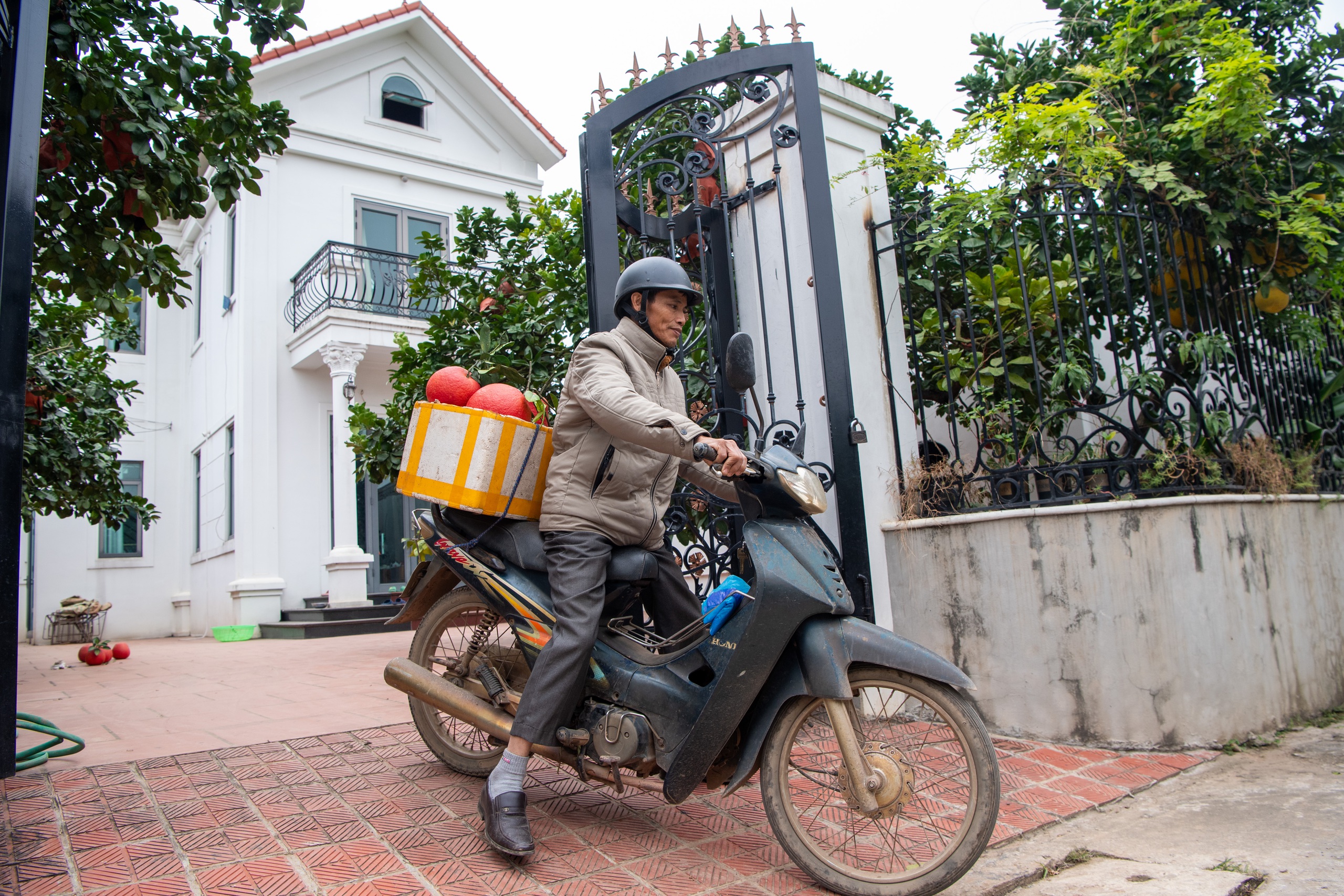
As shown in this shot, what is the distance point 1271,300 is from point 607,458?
4269 millimetres

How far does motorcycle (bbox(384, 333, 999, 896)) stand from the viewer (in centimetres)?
232

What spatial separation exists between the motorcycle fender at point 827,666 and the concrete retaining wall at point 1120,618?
62.2 inches

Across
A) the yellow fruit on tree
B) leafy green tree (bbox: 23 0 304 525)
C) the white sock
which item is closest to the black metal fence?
the yellow fruit on tree

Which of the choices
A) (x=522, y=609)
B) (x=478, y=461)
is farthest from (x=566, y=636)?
(x=478, y=461)

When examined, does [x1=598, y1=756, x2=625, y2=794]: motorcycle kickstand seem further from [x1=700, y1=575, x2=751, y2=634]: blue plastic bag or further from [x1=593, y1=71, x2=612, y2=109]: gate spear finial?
[x1=593, y1=71, x2=612, y2=109]: gate spear finial

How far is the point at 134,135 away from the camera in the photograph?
3.42m

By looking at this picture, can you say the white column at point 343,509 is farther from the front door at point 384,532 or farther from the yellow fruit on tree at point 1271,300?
the yellow fruit on tree at point 1271,300

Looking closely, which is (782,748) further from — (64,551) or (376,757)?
(64,551)

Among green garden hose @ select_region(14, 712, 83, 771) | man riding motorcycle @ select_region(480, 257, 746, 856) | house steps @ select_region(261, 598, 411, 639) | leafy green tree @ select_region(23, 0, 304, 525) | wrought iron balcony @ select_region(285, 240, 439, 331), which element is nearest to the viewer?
man riding motorcycle @ select_region(480, 257, 746, 856)

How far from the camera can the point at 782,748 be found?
2.45 m

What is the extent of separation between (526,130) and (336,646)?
9.95 metres

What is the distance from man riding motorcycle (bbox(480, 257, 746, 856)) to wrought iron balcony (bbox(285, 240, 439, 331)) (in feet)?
32.5

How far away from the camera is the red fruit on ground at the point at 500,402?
10.7 feet

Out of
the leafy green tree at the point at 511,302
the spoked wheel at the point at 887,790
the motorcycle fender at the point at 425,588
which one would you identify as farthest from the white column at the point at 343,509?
the spoked wheel at the point at 887,790
